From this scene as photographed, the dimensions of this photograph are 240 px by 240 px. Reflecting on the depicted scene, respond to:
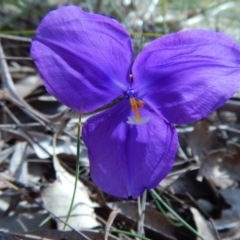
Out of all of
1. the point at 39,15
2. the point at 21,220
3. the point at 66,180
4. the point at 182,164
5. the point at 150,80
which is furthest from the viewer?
the point at 39,15

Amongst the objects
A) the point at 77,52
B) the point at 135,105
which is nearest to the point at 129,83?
the point at 135,105

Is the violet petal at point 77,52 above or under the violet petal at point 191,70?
above

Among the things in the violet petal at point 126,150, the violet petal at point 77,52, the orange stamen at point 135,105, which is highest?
the violet petal at point 77,52

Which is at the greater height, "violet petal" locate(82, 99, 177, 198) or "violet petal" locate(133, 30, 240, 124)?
"violet petal" locate(133, 30, 240, 124)

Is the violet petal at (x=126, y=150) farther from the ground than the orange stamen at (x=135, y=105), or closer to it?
closer to it

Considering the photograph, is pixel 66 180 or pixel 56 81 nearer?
pixel 56 81

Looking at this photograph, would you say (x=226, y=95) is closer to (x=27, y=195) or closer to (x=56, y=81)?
(x=56, y=81)

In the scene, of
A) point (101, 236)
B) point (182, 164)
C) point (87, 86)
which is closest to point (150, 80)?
point (87, 86)
